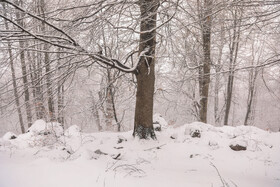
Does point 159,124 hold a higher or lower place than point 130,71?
lower

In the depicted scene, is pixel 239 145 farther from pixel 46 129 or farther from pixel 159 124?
pixel 46 129

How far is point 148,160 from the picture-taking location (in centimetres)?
343

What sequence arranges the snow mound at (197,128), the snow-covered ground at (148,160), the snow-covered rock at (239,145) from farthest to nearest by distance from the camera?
1. the snow mound at (197,128)
2. the snow-covered rock at (239,145)
3. the snow-covered ground at (148,160)

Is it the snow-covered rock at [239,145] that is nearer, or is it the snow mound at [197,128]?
the snow-covered rock at [239,145]

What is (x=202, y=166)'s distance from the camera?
3.14 meters

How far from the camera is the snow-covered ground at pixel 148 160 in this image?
2102mm

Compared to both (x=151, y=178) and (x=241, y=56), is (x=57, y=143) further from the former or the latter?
(x=241, y=56)

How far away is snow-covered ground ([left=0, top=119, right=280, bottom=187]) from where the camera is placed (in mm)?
2102

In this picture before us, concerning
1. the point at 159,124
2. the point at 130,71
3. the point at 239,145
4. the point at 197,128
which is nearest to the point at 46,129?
the point at 130,71

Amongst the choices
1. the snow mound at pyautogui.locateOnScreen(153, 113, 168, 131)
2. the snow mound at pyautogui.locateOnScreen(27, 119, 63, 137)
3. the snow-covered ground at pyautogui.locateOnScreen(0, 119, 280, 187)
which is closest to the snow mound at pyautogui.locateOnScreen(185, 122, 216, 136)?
the snow-covered ground at pyautogui.locateOnScreen(0, 119, 280, 187)

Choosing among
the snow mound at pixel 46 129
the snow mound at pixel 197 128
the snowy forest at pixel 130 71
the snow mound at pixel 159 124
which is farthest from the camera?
the snow mound at pixel 159 124

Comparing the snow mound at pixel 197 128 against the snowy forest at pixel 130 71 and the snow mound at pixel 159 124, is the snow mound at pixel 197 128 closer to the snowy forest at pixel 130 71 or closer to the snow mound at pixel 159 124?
the snowy forest at pixel 130 71

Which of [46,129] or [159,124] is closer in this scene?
[46,129]

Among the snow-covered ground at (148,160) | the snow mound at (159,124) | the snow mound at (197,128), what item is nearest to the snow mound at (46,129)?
the snow-covered ground at (148,160)
